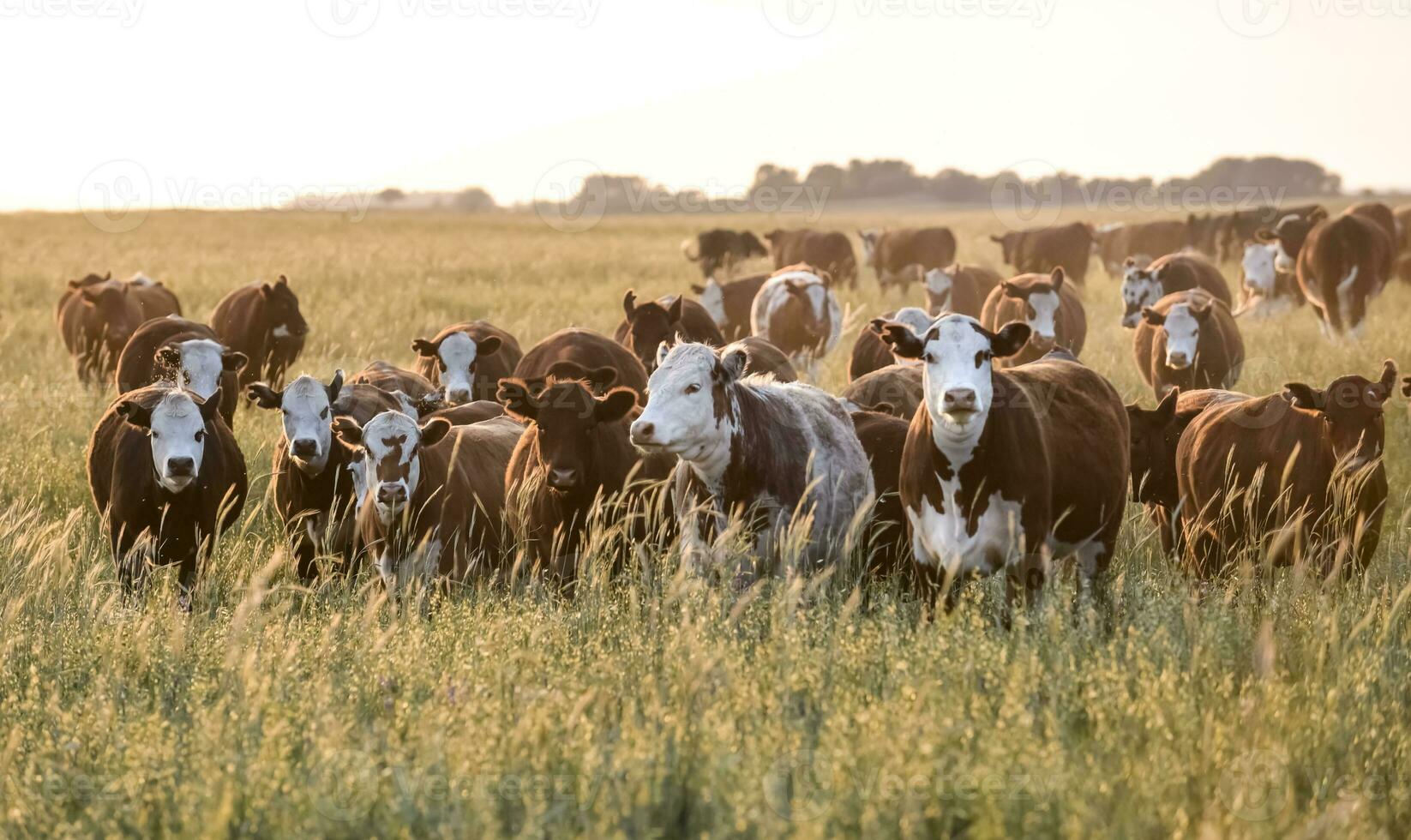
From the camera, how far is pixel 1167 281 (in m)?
16.3

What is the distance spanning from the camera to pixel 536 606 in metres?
5.85

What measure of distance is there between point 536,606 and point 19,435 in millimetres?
5961

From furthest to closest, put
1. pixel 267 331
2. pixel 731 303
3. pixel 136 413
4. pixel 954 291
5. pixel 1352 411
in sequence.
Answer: pixel 954 291 → pixel 731 303 → pixel 267 331 → pixel 136 413 → pixel 1352 411

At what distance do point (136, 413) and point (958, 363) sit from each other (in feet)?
13.8

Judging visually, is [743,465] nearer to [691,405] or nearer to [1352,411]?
[691,405]

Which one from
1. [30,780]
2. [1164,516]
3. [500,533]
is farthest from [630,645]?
[1164,516]

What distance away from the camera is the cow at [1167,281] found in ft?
52.5

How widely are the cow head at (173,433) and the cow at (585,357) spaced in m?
2.96

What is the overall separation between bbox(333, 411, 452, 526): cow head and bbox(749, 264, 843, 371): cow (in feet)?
30.3

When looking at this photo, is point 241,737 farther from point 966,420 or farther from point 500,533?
point 500,533

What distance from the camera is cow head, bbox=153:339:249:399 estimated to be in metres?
10.0

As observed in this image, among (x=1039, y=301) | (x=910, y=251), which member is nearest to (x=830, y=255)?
(x=910, y=251)

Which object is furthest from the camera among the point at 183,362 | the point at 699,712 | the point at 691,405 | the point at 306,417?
the point at 183,362

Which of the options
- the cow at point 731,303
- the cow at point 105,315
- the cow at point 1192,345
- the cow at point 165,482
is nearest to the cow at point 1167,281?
the cow at point 1192,345
